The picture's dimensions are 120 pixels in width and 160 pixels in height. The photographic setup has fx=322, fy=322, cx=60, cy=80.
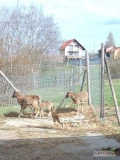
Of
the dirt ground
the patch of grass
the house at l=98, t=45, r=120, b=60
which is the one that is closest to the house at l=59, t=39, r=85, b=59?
the house at l=98, t=45, r=120, b=60

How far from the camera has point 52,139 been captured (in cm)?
805

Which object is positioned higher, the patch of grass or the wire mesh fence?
the wire mesh fence

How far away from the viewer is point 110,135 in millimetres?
8461

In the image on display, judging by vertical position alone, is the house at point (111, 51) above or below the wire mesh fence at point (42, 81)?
above

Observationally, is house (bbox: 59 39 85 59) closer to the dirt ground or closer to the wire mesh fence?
the wire mesh fence

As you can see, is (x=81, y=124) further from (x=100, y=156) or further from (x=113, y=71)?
(x=113, y=71)

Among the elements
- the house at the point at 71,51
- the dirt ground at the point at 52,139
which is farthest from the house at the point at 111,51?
the dirt ground at the point at 52,139

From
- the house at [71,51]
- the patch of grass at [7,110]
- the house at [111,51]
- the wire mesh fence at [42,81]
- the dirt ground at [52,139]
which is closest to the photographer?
the dirt ground at [52,139]

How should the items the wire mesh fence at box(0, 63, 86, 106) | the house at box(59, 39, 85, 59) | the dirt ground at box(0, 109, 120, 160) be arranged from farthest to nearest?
the house at box(59, 39, 85, 59), the wire mesh fence at box(0, 63, 86, 106), the dirt ground at box(0, 109, 120, 160)

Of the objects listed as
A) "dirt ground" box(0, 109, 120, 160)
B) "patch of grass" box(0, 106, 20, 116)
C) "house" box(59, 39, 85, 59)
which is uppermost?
"house" box(59, 39, 85, 59)

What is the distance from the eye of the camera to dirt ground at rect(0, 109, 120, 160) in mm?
6641

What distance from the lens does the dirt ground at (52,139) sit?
21.8 ft

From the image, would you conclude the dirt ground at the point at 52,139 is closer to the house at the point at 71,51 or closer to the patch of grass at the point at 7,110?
the patch of grass at the point at 7,110

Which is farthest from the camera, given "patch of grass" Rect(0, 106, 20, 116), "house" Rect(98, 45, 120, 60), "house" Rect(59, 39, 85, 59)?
"house" Rect(59, 39, 85, 59)
